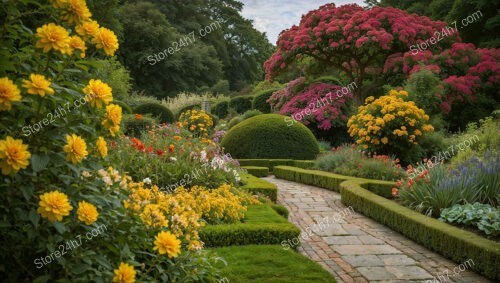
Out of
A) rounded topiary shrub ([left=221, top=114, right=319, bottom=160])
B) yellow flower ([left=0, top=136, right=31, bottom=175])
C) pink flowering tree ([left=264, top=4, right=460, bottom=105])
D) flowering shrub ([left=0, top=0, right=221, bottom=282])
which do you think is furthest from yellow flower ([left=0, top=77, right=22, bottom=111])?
pink flowering tree ([left=264, top=4, right=460, bottom=105])

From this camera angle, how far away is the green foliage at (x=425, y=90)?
12344mm

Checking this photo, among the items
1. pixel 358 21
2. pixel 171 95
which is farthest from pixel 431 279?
pixel 171 95

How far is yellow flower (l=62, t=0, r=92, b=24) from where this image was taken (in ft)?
6.31

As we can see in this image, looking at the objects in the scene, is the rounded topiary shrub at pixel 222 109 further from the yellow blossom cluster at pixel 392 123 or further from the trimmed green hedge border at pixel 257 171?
the yellow blossom cluster at pixel 392 123

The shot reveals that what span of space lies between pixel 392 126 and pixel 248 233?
6.88 m

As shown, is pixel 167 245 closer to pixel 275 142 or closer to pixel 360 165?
pixel 360 165

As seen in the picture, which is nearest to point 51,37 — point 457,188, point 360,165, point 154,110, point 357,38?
point 457,188

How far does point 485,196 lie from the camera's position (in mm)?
5742

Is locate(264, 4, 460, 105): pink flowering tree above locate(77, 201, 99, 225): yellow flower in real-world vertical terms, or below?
above

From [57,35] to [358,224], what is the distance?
556cm

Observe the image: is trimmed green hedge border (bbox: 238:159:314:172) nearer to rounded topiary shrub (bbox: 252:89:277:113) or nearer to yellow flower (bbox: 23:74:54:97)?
rounded topiary shrub (bbox: 252:89:277:113)

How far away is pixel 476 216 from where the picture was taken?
5.18m

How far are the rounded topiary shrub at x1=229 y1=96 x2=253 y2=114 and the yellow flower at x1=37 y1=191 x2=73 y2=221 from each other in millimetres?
24066

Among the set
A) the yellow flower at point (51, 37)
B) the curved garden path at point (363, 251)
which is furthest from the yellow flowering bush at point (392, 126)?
the yellow flower at point (51, 37)
